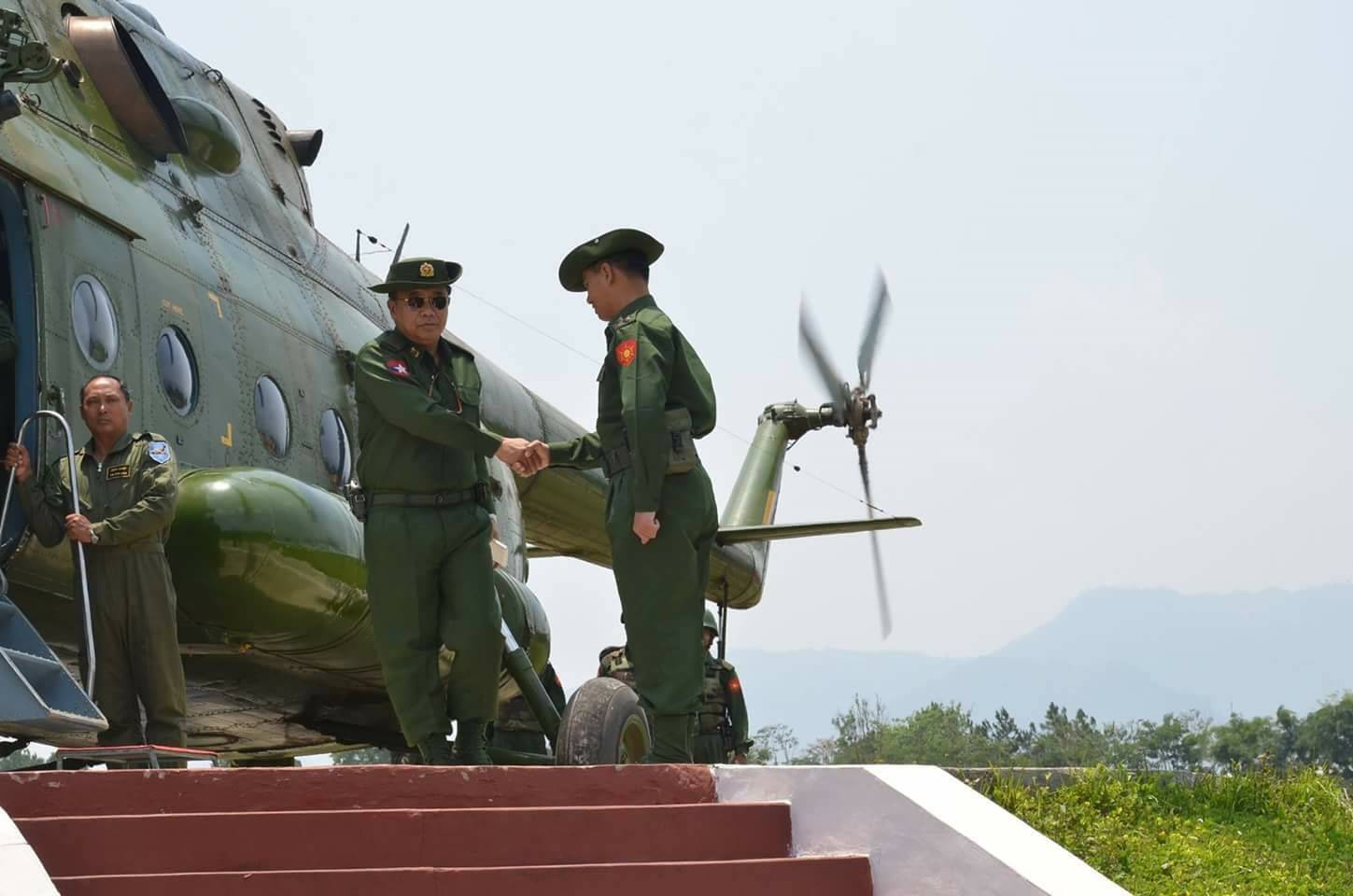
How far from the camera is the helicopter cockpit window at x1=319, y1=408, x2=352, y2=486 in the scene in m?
9.08

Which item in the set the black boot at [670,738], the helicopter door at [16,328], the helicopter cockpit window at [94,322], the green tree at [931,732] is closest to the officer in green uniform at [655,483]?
the black boot at [670,738]

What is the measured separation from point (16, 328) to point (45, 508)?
712mm

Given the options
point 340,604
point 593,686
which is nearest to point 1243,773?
point 593,686

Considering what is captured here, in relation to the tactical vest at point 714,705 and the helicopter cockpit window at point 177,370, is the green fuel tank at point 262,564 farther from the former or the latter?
the tactical vest at point 714,705

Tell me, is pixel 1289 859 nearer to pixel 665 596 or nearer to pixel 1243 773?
pixel 1243 773

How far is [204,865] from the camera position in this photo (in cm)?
371

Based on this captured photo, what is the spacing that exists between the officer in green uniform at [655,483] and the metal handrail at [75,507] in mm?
1844

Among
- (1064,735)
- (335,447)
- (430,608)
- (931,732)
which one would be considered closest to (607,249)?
(430,608)

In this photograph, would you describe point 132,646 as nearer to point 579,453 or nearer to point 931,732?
point 579,453

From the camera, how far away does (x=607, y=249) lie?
579 cm

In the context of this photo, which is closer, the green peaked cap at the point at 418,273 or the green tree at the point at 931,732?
the green peaked cap at the point at 418,273

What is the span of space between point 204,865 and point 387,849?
373 mm

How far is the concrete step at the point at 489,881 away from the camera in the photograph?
346 cm

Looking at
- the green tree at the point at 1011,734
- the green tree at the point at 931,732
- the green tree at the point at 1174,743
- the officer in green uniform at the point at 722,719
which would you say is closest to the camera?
the green tree at the point at 1174,743
